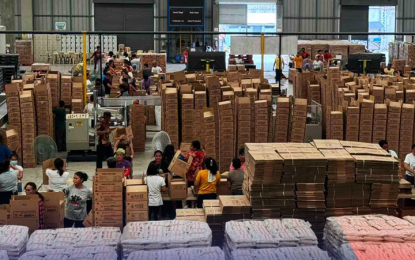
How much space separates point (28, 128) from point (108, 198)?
22.1ft

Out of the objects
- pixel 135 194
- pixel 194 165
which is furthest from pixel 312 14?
pixel 135 194

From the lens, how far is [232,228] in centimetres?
749

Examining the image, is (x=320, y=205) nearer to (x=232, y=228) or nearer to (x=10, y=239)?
(x=232, y=228)

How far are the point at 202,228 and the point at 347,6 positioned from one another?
3788 centimetres

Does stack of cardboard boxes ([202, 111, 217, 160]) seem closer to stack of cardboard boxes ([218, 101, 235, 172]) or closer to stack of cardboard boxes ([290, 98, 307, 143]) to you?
stack of cardboard boxes ([218, 101, 235, 172])

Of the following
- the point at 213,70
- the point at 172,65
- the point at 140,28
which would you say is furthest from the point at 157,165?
the point at 140,28

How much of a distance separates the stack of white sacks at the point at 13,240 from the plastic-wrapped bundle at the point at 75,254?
454mm

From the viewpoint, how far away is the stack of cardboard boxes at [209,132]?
1416 cm

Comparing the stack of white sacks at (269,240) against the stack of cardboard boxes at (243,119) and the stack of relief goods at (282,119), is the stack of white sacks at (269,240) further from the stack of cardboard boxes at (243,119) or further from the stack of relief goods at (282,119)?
the stack of relief goods at (282,119)

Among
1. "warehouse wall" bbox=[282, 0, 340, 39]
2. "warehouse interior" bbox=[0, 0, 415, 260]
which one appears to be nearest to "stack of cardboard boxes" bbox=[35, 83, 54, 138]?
"warehouse interior" bbox=[0, 0, 415, 260]

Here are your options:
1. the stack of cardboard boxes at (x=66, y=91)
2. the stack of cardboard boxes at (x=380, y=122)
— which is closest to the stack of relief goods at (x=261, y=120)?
the stack of cardboard boxes at (x=380, y=122)

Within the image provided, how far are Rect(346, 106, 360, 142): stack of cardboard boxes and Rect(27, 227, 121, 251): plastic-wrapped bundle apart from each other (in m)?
8.06

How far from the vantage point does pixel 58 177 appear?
11438 mm

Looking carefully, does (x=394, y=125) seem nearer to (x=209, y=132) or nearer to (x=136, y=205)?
(x=209, y=132)
